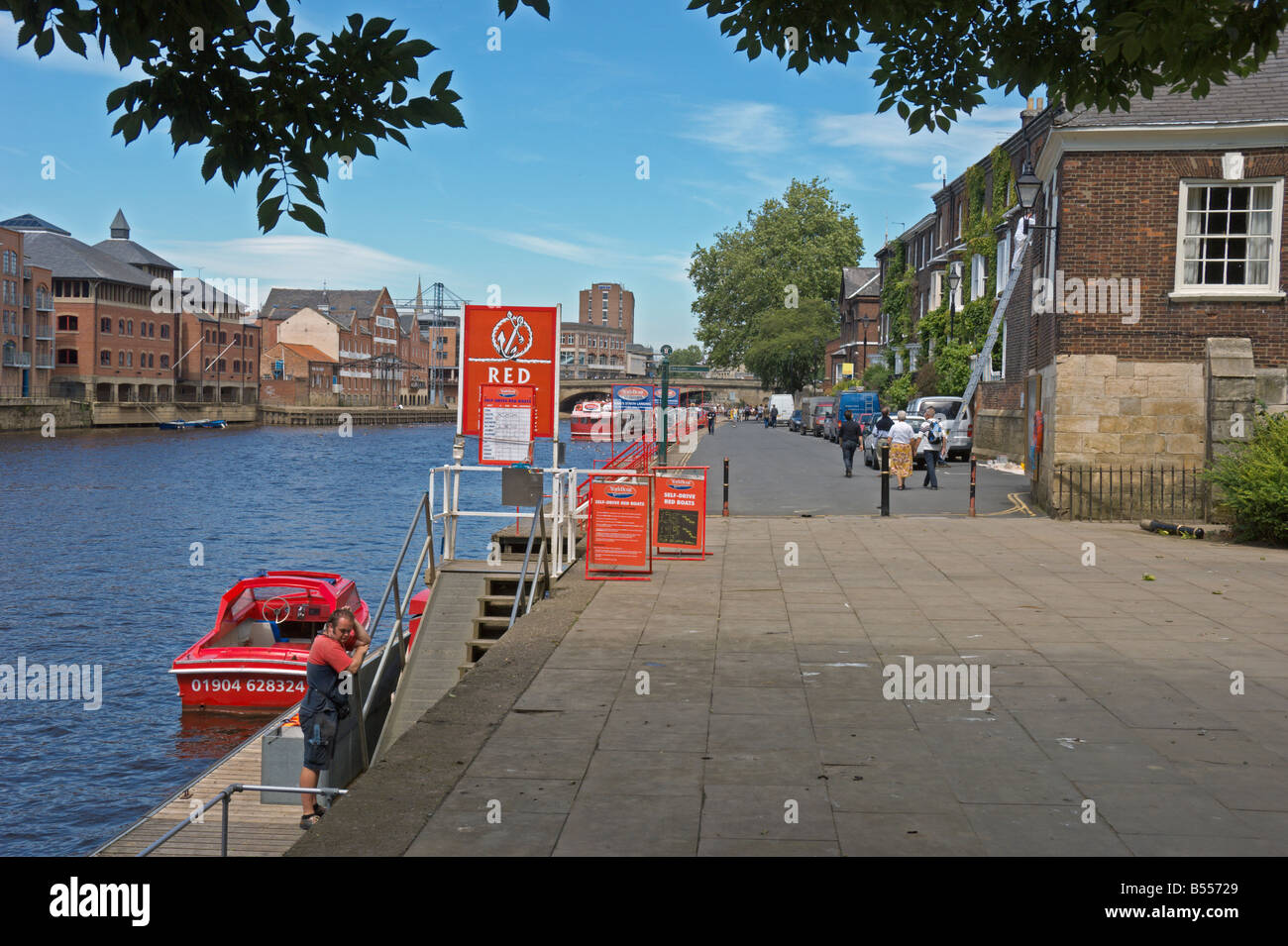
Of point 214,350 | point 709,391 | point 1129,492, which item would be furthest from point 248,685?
point 709,391

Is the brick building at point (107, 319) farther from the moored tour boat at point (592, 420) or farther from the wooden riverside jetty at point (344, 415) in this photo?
the moored tour boat at point (592, 420)

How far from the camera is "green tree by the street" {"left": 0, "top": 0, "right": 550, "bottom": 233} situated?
5855 millimetres

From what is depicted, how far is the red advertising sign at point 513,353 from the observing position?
53.1 feet

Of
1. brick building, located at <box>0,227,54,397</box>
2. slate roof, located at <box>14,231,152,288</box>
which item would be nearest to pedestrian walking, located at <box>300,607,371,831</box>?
brick building, located at <box>0,227,54,397</box>

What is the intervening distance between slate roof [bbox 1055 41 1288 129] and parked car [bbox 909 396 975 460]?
573 inches

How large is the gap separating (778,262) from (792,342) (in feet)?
34.0

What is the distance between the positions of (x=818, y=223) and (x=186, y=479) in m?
62.7

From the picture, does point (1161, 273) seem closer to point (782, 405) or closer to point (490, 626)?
point (490, 626)

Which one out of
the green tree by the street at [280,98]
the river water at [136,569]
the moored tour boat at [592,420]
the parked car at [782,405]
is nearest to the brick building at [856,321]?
the parked car at [782,405]

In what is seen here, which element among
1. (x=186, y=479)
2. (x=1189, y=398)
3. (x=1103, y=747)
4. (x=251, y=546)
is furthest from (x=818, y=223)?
(x=1103, y=747)

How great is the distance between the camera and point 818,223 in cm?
10100

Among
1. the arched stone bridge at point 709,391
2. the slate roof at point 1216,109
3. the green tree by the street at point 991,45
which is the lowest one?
the green tree by the street at point 991,45

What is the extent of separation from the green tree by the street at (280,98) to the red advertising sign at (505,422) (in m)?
10.0
